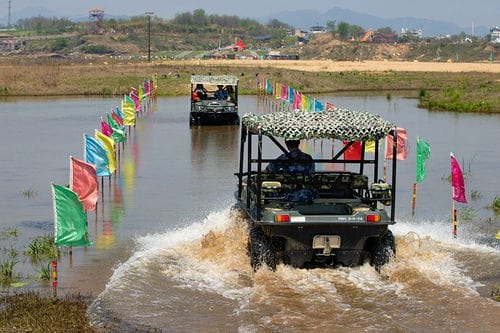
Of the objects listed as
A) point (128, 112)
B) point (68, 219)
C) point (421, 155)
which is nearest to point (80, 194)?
point (68, 219)

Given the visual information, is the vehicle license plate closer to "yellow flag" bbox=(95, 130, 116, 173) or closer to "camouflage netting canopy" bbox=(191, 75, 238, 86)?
"yellow flag" bbox=(95, 130, 116, 173)

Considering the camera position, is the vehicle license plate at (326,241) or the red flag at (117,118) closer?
the vehicle license plate at (326,241)

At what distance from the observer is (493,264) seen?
15.3 meters

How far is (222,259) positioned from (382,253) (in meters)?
2.66

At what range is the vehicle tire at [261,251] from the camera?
13930mm

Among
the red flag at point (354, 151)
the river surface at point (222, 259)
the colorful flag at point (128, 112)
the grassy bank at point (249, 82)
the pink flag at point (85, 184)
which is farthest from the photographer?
the grassy bank at point (249, 82)

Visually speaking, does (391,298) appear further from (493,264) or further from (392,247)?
(493,264)

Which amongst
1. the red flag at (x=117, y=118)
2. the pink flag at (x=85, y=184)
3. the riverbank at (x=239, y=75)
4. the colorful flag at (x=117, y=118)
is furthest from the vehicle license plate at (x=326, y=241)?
the riverbank at (x=239, y=75)

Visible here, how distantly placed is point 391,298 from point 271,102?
42.1m

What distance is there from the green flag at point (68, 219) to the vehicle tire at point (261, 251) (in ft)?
8.26

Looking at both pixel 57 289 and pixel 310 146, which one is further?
pixel 310 146

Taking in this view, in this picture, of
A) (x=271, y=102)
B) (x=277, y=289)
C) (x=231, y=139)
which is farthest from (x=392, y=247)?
(x=271, y=102)

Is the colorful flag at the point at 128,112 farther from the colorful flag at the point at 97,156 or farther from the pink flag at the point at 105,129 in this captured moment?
the colorful flag at the point at 97,156

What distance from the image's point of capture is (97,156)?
20891mm
